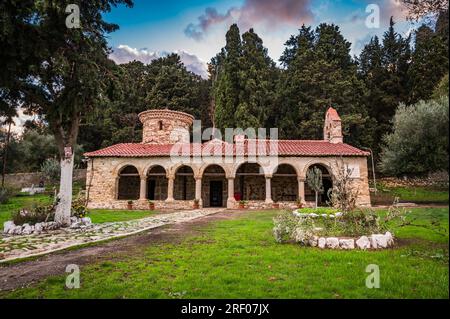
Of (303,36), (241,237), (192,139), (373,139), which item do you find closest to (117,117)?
(192,139)

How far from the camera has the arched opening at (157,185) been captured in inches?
846

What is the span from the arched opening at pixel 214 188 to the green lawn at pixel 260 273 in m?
15.1

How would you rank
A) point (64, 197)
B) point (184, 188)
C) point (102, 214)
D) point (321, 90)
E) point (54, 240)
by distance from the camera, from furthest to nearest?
1. point (321, 90)
2. point (184, 188)
3. point (102, 214)
4. point (64, 197)
5. point (54, 240)

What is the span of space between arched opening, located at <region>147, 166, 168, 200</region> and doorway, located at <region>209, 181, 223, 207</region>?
3278mm

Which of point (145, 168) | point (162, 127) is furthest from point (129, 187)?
point (162, 127)

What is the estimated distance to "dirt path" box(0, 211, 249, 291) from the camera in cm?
461

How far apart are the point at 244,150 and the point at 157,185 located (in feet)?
23.6

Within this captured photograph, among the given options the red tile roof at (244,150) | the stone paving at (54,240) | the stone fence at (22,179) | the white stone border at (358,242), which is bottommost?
the stone paving at (54,240)

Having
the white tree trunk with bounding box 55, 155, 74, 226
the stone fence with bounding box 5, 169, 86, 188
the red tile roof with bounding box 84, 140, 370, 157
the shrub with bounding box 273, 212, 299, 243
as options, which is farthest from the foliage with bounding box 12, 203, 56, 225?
the stone fence with bounding box 5, 169, 86, 188

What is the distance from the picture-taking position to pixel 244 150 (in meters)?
19.0

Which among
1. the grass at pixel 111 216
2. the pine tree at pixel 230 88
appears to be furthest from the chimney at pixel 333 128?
the grass at pixel 111 216

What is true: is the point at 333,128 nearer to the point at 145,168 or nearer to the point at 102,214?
the point at 145,168

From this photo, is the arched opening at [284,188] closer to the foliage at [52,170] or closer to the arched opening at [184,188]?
the arched opening at [184,188]

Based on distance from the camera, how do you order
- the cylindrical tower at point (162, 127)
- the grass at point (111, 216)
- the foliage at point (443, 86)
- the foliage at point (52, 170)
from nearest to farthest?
the foliage at point (443, 86), the grass at point (111, 216), the cylindrical tower at point (162, 127), the foliage at point (52, 170)
